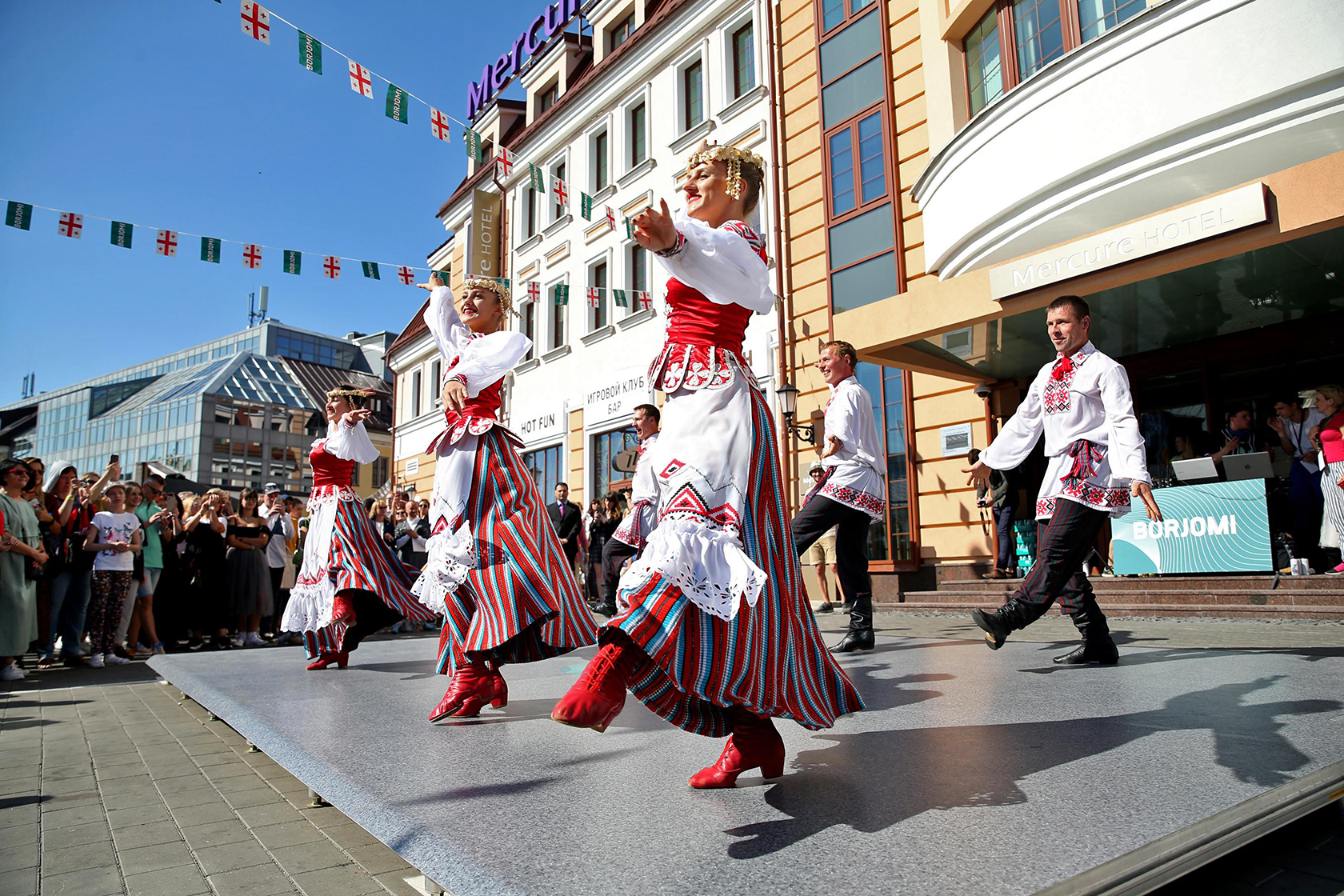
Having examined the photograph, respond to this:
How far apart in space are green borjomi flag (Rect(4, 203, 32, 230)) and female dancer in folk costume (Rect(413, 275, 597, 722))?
315 inches

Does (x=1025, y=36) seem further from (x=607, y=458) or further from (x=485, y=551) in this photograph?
(x=607, y=458)

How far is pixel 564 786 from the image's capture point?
2.21m

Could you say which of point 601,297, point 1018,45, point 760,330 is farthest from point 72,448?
A: point 1018,45

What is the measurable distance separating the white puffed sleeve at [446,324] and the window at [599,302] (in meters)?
14.1

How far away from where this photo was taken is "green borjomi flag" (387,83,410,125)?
8.38 m

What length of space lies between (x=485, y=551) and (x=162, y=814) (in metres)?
1.43

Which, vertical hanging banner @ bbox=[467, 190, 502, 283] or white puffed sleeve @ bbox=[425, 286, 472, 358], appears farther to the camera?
vertical hanging banner @ bbox=[467, 190, 502, 283]

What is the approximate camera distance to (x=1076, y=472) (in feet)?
13.4

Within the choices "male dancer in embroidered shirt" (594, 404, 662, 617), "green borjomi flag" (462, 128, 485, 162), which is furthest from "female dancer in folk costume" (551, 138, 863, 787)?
"green borjomi flag" (462, 128, 485, 162)

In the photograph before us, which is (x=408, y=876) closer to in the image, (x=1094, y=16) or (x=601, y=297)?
(x=1094, y=16)

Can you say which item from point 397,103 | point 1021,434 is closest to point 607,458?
point 397,103

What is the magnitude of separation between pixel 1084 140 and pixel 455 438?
7.09 metres

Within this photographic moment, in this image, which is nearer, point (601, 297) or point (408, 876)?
point (408, 876)

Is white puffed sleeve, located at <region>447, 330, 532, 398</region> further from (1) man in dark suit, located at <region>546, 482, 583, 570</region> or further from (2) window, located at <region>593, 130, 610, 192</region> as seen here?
(2) window, located at <region>593, 130, 610, 192</region>
